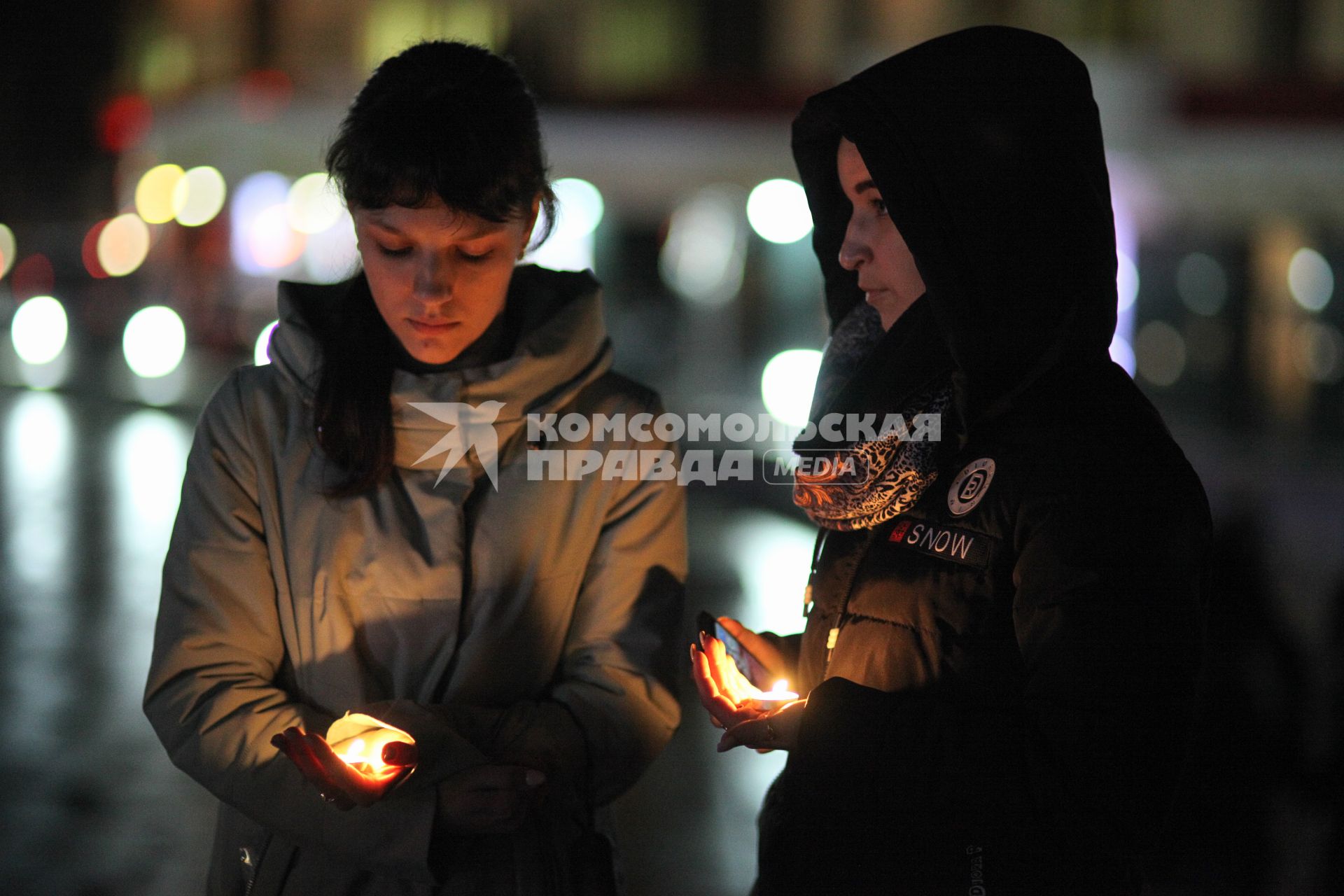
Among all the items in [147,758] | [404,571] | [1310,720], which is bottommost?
[147,758]

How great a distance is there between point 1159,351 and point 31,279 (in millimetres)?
15655

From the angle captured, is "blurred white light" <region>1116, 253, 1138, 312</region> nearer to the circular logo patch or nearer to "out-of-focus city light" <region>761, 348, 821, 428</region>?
"out-of-focus city light" <region>761, 348, 821, 428</region>

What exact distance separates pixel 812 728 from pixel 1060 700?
335 mm

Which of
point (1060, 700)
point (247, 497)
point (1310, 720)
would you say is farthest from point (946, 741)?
point (1310, 720)

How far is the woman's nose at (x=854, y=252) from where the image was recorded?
209 centimetres

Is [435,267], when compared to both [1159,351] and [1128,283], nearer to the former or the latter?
[1128,283]

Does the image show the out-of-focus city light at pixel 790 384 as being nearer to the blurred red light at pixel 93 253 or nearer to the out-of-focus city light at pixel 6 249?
the blurred red light at pixel 93 253

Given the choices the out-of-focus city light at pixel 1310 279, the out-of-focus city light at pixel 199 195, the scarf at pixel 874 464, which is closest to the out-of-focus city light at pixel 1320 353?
the out-of-focus city light at pixel 1310 279

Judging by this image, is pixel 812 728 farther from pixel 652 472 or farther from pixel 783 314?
pixel 783 314

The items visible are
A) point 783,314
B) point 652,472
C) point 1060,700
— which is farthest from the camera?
point 783,314

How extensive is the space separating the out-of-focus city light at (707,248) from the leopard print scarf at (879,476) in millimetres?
13227

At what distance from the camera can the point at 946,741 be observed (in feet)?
5.73

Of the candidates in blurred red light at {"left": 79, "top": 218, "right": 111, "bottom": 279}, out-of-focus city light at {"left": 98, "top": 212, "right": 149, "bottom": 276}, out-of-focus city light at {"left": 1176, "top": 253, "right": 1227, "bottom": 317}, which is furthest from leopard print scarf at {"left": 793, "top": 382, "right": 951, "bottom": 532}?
blurred red light at {"left": 79, "top": 218, "right": 111, "bottom": 279}

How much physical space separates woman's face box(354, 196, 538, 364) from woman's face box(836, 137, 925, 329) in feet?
1.67
